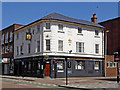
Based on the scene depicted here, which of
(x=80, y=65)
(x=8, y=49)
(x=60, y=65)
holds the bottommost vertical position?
(x=80, y=65)

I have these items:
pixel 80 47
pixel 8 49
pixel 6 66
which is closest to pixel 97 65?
pixel 80 47

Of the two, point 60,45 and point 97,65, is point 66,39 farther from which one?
point 97,65

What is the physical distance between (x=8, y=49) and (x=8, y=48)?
26cm

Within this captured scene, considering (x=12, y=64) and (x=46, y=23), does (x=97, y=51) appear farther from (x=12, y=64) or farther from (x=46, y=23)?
(x=12, y=64)

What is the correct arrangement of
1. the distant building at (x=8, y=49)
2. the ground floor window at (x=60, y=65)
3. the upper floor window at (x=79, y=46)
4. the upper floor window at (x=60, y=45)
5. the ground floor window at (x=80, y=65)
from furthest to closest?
the distant building at (x=8, y=49), the upper floor window at (x=79, y=46), the ground floor window at (x=80, y=65), the upper floor window at (x=60, y=45), the ground floor window at (x=60, y=65)

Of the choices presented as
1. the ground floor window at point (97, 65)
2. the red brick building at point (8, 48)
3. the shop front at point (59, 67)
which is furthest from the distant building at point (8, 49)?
the ground floor window at point (97, 65)

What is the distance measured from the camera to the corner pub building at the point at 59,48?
31.4 m

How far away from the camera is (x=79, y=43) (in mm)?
34500

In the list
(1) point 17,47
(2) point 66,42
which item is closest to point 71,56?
(2) point 66,42

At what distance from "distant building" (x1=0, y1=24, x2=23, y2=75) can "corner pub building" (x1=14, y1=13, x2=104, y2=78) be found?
3.77 metres

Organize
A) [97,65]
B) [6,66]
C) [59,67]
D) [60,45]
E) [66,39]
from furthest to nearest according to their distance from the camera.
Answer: [6,66], [97,65], [66,39], [60,45], [59,67]

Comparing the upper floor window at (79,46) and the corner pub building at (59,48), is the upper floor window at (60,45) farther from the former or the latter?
the upper floor window at (79,46)

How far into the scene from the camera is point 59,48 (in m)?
32.1

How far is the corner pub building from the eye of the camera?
31.4 metres
